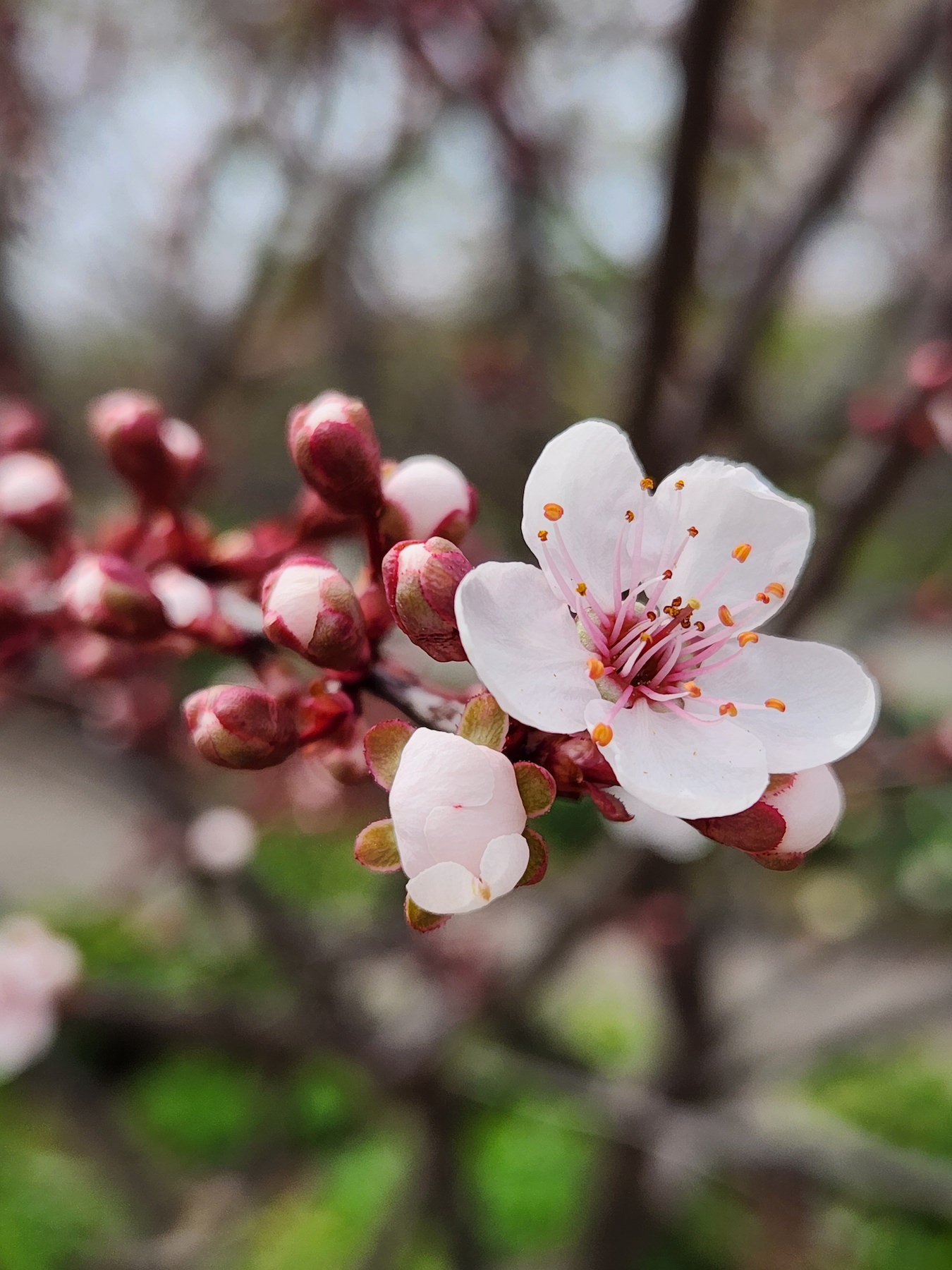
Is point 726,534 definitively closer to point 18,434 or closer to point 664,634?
point 664,634

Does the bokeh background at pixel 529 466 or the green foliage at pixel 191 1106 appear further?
the green foliage at pixel 191 1106

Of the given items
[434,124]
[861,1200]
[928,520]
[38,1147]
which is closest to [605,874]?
[861,1200]

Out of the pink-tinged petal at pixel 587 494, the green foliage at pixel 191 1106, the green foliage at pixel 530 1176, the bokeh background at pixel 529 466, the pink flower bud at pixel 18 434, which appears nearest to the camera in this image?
the pink-tinged petal at pixel 587 494

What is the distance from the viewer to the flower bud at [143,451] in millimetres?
813

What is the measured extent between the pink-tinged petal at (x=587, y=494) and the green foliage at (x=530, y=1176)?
332cm

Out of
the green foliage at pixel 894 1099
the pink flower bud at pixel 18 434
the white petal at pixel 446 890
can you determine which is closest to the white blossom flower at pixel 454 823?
the white petal at pixel 446 890

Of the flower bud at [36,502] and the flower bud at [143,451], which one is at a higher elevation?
the flower bud at [143,451]

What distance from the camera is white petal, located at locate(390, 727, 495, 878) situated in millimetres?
491

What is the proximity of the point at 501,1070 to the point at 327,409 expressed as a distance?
7.27 ft

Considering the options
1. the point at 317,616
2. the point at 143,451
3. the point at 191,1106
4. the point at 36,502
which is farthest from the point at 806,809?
the point at 191,1106

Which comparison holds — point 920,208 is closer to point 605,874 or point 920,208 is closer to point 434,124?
point 434,124

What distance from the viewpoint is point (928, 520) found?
3.96 m

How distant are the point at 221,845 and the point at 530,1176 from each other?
10.7 feet

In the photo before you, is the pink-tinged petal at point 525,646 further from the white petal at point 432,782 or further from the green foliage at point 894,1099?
the green foliage at point 894,1099
